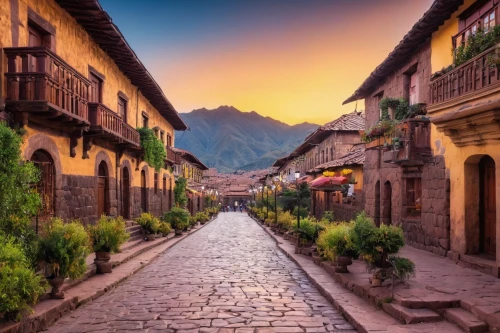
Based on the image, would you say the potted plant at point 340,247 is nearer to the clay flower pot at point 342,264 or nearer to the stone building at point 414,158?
the clay flower pot at point 342,264

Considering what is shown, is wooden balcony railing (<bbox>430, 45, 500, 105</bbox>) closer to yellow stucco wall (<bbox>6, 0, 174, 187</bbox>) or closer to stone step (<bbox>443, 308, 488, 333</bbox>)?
stone step (<bbox>443, 308, 488, 333</bbox>)

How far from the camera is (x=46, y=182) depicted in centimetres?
1137

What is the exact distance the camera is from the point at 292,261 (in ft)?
42.7

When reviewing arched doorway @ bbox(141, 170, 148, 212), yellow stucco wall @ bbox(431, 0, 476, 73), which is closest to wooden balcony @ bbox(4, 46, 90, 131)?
yellow stucco wall @ bbox(431, 0, 476, 73)

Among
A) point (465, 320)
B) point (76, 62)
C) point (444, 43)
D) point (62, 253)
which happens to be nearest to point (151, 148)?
point (76, 62)

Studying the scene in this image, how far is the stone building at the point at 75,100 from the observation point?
30.3ft

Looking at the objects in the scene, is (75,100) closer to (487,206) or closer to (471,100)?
(471,100)

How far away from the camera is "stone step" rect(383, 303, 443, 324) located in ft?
19.8

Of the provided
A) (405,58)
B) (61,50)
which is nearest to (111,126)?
(61,50)

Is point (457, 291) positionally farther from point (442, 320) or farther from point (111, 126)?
point (111, 126)

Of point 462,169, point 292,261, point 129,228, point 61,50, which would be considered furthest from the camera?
point 129,228

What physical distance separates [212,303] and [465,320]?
13.4 feet

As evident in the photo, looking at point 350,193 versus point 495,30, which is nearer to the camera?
point 495,30

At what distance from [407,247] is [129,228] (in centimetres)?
1036
